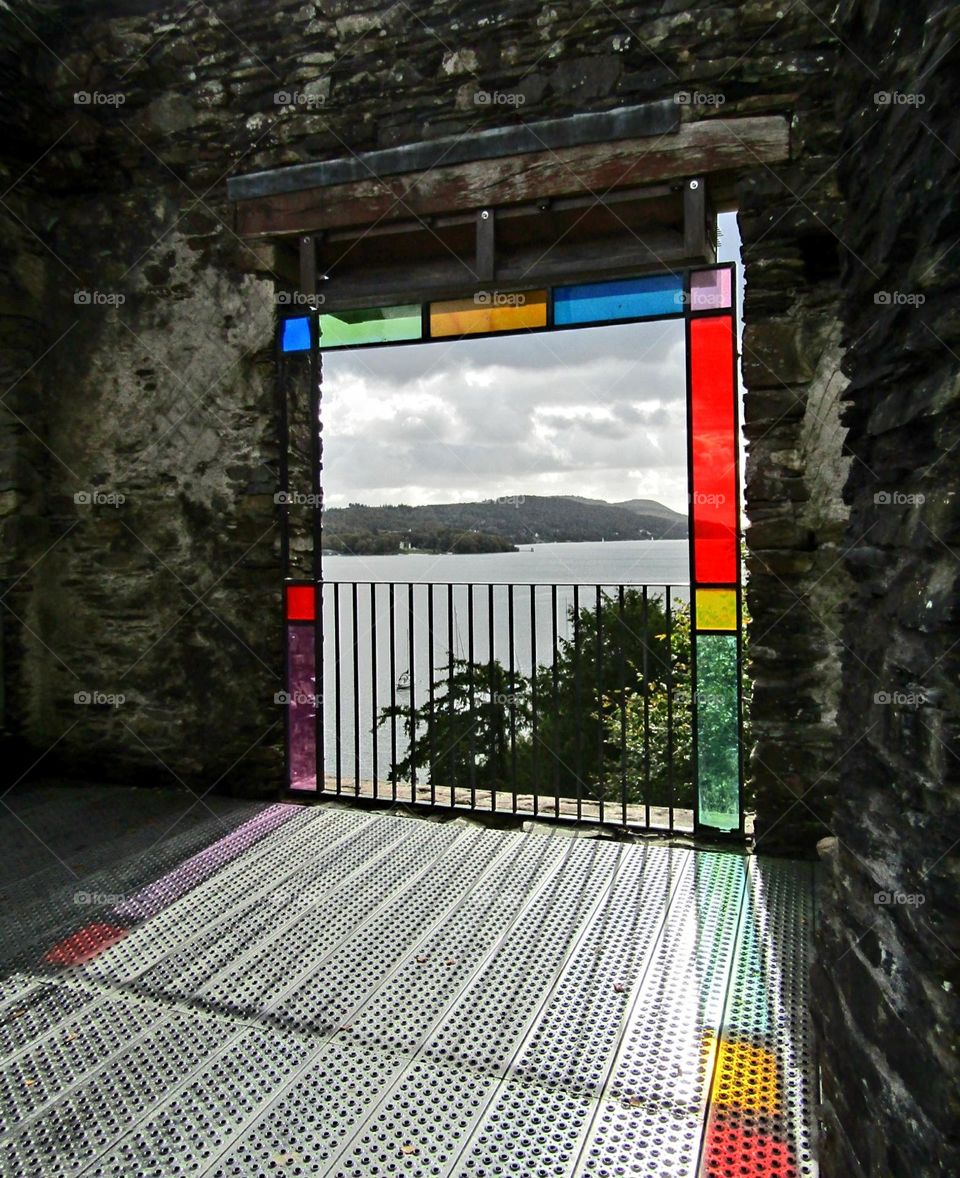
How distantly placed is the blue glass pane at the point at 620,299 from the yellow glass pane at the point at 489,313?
0.36 feet

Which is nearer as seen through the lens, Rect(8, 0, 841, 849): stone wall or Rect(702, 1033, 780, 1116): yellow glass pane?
Rect(702, 1033, 780, 1116): yellow glass pane

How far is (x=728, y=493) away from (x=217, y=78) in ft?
11.5

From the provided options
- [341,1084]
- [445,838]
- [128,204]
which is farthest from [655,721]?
[341,1084]

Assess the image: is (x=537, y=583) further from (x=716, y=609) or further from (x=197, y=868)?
(x=197, y=868)

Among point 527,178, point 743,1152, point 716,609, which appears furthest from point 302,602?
point 743,1152

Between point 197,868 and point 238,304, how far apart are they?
9.63ft

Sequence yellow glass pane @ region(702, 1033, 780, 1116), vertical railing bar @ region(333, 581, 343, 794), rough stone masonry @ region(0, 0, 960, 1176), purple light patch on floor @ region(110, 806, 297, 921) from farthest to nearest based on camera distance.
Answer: vertical railing bar @ region(333, 581, 343, 794) < purple light patch on floor @ region(110, 806, 297, 921) < yellow glass pane @ region(702, 1033, 780, 1116) < rough stone masonry @ region(0, 0, 960, 1176)

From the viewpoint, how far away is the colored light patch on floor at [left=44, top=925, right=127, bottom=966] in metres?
2.88

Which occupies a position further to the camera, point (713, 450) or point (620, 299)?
point (620, 299)

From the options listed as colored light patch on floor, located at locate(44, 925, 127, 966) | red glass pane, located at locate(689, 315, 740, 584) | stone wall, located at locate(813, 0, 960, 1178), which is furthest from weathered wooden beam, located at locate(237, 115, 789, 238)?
colored light patch on floor, located at locate(44, 925, 127, 966)

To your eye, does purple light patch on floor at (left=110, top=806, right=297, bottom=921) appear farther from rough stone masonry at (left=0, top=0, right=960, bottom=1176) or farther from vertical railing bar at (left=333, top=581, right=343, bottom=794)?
rough stone masonry at (left=0, top=0, right=960, bottom=1176)

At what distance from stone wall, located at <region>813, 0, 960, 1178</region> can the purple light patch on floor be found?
2569 millimetres

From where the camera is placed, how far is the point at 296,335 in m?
4.50

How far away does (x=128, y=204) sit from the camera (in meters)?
4.75
